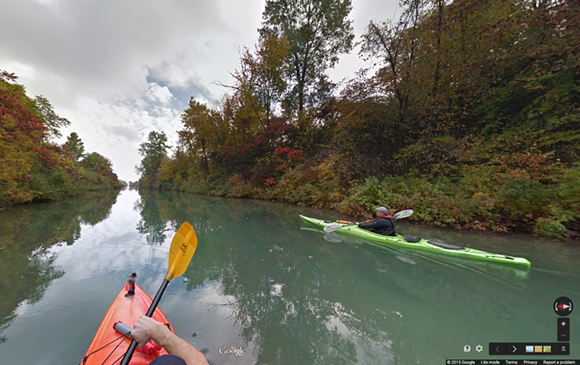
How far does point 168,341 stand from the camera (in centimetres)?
127

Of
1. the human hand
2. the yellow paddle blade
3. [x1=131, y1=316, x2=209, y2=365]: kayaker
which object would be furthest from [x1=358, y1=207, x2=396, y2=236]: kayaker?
the human hand

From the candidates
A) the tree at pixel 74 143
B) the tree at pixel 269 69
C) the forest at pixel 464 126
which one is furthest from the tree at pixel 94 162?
the forest at pixel 464 126

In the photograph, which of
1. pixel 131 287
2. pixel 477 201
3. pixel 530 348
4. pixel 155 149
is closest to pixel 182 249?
pixel 131 287

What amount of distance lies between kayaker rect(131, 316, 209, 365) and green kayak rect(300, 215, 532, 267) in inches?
189

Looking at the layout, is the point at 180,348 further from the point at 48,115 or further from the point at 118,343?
the point at 48,115

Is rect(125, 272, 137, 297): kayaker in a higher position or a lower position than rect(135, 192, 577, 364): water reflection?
higher

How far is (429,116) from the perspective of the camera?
8.56 m

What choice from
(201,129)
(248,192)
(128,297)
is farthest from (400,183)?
(201,129)

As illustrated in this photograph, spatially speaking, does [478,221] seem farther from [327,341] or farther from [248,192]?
[248,192]

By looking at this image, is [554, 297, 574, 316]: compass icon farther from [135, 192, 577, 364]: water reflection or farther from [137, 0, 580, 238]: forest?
[137, 0, 580, 238]: forest

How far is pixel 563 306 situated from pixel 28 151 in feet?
54.6

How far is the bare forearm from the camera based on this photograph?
46.6 inches

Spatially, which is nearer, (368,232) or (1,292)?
(1,292)

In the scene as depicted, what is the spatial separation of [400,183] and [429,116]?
142 inches
